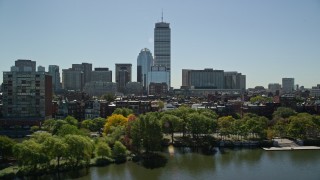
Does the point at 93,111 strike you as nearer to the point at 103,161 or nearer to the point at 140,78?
the point at 103,161

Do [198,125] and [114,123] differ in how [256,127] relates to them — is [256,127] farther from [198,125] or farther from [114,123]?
[114,123]

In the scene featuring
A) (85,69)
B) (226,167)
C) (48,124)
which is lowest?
(226,167)

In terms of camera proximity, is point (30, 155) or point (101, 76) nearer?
point (30, 155)

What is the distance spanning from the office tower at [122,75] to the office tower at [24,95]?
86.3 meters

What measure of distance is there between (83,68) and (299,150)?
120413 mm

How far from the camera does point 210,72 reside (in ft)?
465

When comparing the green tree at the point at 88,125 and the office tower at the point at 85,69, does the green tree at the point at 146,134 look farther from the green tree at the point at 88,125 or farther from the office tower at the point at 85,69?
the office tower at the point at 85,69

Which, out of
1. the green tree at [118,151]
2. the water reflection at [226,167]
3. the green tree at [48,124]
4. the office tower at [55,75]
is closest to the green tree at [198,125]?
the water reflection at [226,167]

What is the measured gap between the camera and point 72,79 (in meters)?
134

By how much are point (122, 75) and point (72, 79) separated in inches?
692

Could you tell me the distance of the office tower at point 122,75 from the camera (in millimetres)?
136625

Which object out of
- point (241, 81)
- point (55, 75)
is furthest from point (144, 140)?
point (241, 81)

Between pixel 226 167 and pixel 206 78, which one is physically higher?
pixel 206 78

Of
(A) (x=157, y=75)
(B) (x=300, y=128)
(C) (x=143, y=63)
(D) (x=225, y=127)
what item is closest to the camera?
(B) (x=300, y=128)
